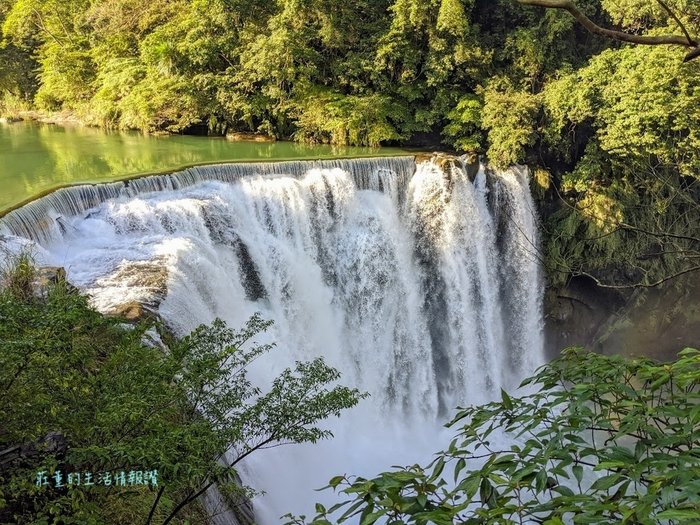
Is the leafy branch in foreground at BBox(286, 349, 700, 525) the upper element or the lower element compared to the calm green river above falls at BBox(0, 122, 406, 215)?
lower

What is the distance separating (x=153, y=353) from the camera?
3834 millimetres

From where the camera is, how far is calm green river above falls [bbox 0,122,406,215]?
A: 37.9 feet

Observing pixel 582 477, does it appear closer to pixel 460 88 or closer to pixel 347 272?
pixel 347 272

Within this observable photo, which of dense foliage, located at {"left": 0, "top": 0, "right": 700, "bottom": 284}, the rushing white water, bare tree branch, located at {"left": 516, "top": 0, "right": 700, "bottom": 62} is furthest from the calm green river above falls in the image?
bare tree branch, located at {"left": 516, "top": 0, "right": 700, "bottom": 62}

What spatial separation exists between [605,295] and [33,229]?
13.3 meters

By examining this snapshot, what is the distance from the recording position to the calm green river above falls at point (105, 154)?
11.6 meters

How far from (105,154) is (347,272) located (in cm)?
820

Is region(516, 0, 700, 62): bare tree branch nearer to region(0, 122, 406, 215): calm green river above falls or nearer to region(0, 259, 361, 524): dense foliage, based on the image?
region(0, 259, 361, 524): dense foliage

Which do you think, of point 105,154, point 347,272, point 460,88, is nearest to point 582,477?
point 347,272

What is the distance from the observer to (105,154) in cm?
1475

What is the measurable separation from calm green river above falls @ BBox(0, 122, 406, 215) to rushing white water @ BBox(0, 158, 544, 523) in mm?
1321

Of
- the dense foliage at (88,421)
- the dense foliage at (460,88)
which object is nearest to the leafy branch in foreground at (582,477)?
the dense foliage at (88,421)

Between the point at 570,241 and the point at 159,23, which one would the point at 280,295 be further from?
the point at 159,23

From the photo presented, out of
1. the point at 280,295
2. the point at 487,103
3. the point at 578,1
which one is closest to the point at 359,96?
the point at 487,103
